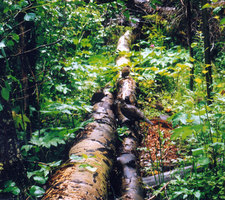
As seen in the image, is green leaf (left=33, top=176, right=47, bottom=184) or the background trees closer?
green leaf (left=33, top=176, right=47, bottom=184)

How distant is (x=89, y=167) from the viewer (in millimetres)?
1121

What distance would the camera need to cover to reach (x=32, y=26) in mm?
1886

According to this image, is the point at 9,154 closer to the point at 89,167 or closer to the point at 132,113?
the point at 89,167

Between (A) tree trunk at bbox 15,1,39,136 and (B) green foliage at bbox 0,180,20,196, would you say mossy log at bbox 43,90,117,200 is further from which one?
(A) tree trunk at bbox 15,1,39,136

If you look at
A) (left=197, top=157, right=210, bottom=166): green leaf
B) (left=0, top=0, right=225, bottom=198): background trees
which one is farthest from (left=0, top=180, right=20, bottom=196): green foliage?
(left=197, top=157, right=210, bottom=166): green leaf

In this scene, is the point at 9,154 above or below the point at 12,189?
above

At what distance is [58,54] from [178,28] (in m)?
4.45

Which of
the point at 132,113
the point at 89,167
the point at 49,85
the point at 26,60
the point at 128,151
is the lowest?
the point at 128,151

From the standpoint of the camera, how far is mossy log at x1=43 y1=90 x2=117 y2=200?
1.21 metres

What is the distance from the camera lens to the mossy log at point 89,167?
1212 millimetres

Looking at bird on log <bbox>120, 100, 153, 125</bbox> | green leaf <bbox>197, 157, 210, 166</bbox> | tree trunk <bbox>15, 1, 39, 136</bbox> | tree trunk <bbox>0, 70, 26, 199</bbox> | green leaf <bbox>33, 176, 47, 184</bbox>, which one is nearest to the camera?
green leaf <bbox>33, 176, 47, 184</bbox>

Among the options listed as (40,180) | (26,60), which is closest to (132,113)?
(26,60)

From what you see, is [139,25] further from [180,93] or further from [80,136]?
[80,136]

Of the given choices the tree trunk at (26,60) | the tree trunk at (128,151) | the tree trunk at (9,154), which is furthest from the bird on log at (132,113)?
the tree trunk at (9,154)
